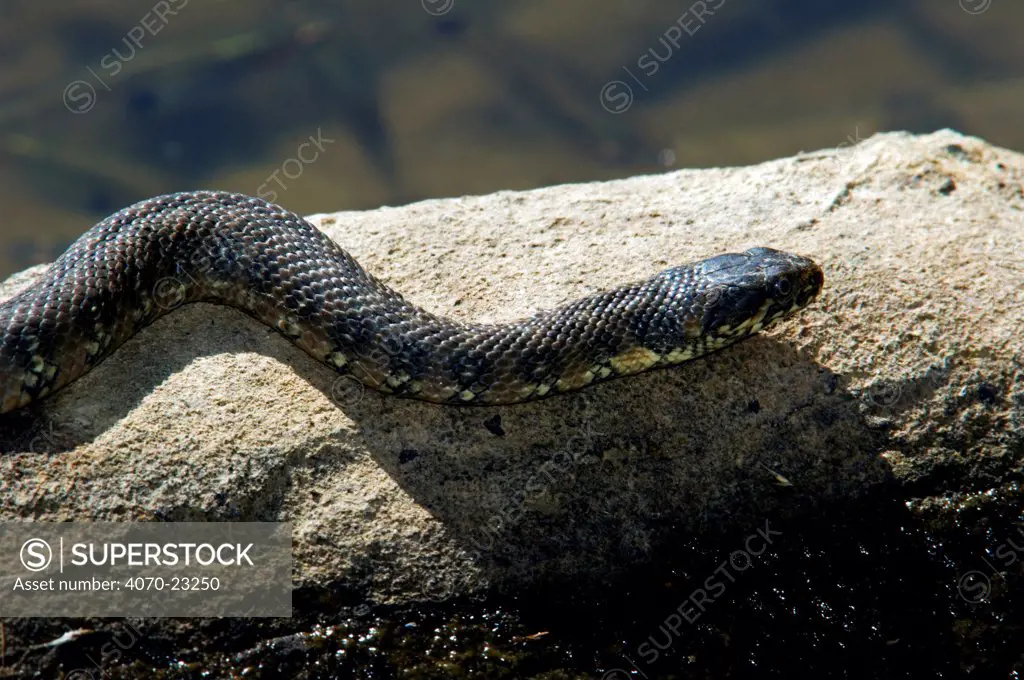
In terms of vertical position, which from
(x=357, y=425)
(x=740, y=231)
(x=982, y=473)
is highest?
(x=740, y=231)

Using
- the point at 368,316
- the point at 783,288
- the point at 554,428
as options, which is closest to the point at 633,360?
the point at 554,428

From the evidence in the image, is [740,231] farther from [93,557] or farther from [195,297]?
[93,557]

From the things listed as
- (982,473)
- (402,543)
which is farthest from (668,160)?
(402,543)

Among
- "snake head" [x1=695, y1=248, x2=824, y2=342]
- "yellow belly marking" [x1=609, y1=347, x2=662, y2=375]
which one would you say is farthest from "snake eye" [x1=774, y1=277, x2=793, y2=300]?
"yellow belly marking" [x1=609, y1=347, x2=662, y2=375]

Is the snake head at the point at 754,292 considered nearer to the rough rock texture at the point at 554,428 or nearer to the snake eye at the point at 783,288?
the snake eye at the point at 783,288

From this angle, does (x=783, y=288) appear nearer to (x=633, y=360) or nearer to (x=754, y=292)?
(x=754, y=292)

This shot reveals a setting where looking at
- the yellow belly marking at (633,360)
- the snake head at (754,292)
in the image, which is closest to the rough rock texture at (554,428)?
the yellow belly marking at (633,360)
